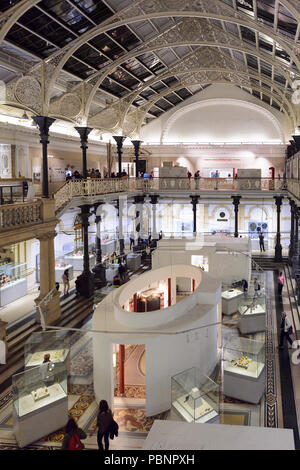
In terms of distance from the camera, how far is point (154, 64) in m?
23.4

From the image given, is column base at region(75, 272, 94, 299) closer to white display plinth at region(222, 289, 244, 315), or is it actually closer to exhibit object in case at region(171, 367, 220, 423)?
white display plinth at region(222, 289, 244, 315)

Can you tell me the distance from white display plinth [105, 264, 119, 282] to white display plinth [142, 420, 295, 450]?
58.8 ft

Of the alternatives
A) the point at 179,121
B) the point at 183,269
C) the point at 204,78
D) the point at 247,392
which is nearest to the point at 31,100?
the point at 183,269

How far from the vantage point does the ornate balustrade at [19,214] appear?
41.3 ft

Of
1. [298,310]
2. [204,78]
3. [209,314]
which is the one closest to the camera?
[209,314]

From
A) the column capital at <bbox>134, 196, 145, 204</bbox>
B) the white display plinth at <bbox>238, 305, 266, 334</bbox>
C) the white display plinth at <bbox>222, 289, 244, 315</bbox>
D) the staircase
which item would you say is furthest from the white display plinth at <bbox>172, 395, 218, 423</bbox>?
the column capital at <bbox>134, 196, 145, 204</bbox>

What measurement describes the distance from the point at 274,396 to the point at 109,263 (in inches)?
588

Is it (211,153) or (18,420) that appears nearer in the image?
(18,420)

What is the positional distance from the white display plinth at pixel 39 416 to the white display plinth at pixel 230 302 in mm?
8887

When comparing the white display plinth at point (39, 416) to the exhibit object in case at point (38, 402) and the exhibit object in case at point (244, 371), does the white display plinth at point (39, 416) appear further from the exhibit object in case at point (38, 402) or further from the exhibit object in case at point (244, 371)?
the exhibit object in case at point (244, 371)

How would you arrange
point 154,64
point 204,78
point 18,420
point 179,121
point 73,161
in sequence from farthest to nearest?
point 179,121 → point 204,78 → point 73,161 → point 154,64 → point 18,420

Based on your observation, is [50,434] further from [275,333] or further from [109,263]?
[109,263]

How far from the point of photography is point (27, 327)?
597 inches

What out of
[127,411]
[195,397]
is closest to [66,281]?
[127,411]
